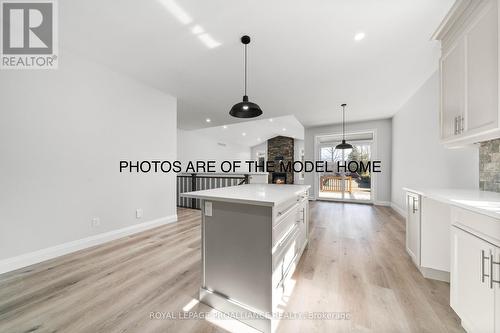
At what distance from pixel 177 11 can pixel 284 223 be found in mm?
2267

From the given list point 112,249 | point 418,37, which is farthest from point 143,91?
point 418,37

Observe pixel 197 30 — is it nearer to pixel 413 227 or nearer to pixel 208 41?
pixel 208 41

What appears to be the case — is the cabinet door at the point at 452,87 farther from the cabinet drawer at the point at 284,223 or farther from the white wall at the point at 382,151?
the white wall at the point at 382,151

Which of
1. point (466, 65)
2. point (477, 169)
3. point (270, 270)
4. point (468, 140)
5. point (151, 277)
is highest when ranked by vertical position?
point (466, 65)

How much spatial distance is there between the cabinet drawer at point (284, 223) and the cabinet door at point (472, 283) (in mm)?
1199

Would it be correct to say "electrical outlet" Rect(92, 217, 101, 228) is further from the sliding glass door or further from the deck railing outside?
the deck railing outside

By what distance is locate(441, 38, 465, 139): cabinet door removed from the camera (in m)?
1.70

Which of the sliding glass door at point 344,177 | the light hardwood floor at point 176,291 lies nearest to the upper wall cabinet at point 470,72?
the light hardwood floor at point 176,291

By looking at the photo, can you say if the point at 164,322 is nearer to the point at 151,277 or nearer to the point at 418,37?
the point at 151,277

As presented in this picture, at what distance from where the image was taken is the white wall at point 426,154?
2.42 m

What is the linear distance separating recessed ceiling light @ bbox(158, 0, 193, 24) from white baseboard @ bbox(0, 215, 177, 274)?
10.0ft

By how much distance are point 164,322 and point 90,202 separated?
2169mm

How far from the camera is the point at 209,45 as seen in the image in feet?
7.63

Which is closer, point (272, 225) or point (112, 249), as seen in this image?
point (272, 225)
